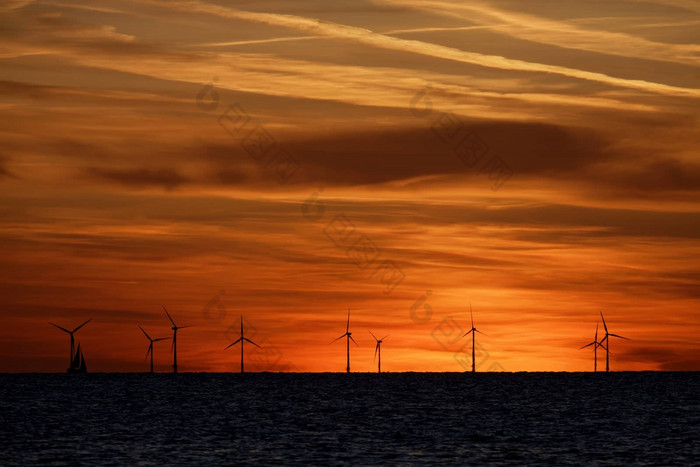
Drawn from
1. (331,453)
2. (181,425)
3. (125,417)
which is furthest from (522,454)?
→ (125,417)

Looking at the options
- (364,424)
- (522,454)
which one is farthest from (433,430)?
(522,454)

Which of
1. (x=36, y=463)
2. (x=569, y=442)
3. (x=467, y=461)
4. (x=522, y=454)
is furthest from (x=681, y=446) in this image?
(x=36, y=463)

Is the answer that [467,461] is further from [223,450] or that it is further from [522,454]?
[223,450]

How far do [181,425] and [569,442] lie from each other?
208 feet

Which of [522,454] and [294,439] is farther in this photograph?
[294,439]

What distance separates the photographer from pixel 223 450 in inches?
4909

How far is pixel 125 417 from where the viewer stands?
632 ft

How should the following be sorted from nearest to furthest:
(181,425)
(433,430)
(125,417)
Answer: (433,430)
(181,425)
(125,417)

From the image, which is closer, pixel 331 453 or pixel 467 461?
pixel 467 461

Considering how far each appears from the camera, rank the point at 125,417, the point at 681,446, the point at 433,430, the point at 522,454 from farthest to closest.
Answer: the point at 125,417 < the point at 433,430 < the point at 681,446 < the point at 522,454

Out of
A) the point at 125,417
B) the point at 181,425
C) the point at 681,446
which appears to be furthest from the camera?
the point at 125,417

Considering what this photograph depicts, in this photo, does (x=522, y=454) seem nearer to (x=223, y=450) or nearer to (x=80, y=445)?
(x=223, y=450)

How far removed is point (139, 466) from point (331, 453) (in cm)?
2311

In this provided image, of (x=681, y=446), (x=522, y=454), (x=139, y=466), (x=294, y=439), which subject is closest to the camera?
(x=139, y=466)
